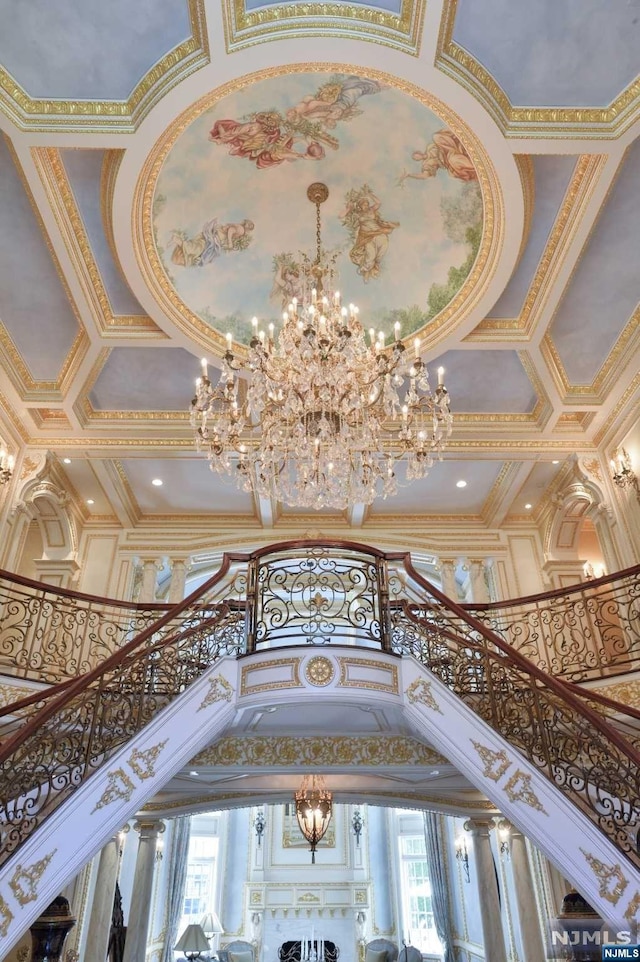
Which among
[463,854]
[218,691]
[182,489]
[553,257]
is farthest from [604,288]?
[463,854]

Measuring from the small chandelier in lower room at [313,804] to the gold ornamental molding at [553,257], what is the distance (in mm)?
6501

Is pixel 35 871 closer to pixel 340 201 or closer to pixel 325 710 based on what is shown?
pixel 325 710

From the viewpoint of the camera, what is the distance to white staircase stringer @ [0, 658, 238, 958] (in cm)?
389

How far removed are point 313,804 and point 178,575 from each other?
468 cm

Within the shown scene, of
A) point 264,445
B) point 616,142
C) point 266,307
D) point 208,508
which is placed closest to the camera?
point 616,142

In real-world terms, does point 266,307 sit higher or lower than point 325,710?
higher

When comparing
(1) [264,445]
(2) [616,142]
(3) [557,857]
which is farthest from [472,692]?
(2) [616,142]

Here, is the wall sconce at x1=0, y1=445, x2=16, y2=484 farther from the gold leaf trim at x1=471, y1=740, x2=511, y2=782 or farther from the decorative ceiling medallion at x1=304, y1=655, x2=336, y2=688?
the gold leaf trim at x1=471, y1=740, x2=511, y2=782

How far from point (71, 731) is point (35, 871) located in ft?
2.84

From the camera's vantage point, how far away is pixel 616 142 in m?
5.70

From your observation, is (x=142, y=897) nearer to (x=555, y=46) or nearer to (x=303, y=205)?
(x=303, y=205)

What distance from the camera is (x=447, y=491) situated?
11219mm

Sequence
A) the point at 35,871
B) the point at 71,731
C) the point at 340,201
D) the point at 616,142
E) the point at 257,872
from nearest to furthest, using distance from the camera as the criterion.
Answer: the point at 35,871
the point at 71,731
the point at 616,142
the point at 340,201
the point at 257,872

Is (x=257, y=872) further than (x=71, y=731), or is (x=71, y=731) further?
(x=257, y=872)
